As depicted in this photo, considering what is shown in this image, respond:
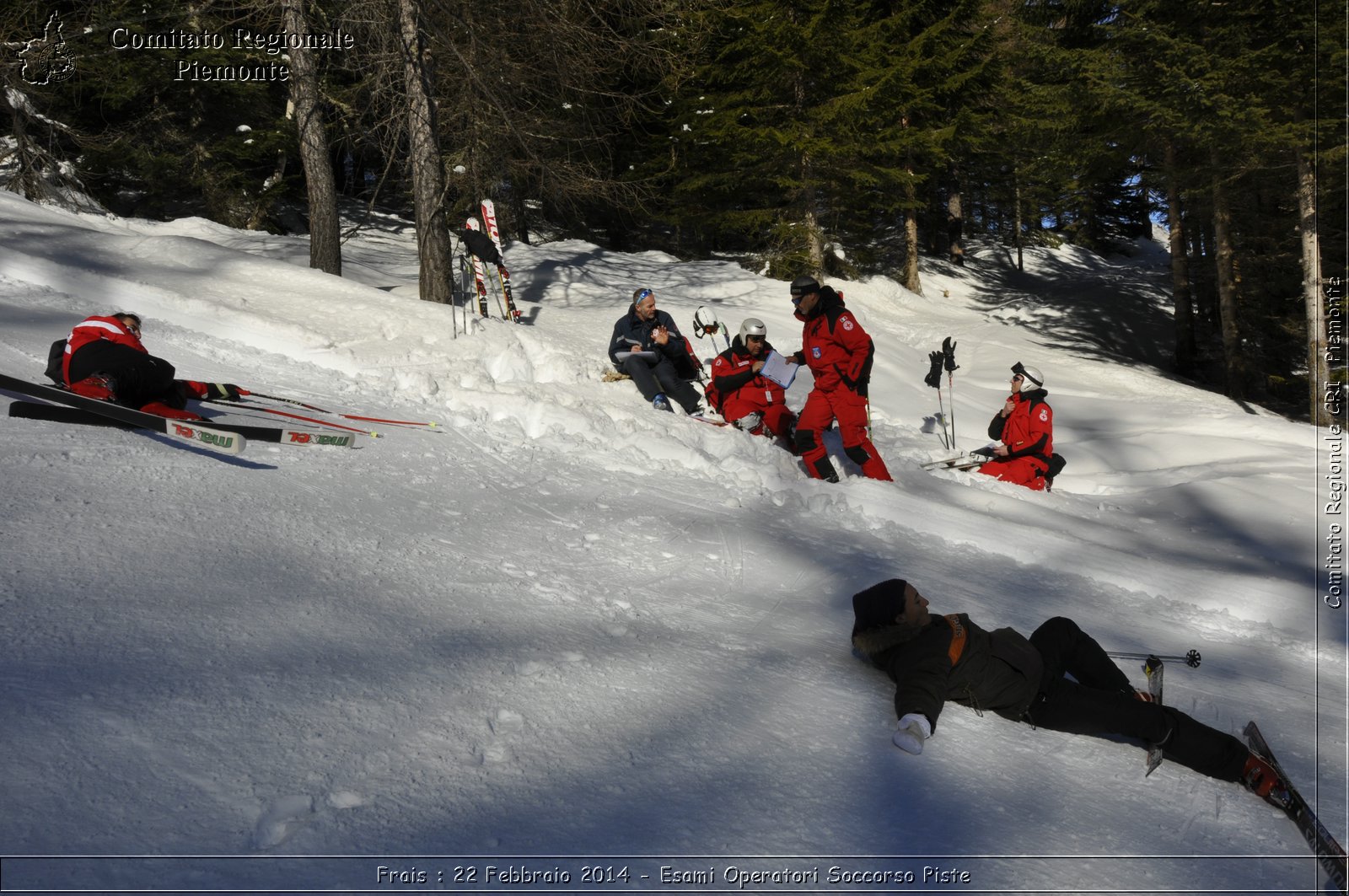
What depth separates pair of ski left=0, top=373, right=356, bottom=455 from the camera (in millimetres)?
4973

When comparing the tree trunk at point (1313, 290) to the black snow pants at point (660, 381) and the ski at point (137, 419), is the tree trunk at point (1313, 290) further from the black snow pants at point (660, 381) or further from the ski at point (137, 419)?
the ski at point (137, 419)

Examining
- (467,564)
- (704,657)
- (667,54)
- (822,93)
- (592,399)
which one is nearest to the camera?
(704,657)

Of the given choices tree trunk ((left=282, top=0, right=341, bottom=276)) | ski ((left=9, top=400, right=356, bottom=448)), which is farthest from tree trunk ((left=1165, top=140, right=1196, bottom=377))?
ski ((left=9, top=400, right=356, bottom=448))

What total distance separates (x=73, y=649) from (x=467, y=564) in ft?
5.87

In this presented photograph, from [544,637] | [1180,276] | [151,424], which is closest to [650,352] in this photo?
[151,424]

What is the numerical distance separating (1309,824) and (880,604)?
1.54 metres

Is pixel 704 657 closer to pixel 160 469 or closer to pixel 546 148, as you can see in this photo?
pixel 160 469

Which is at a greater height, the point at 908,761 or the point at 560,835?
the point at 560,835

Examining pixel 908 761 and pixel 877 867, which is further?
pixel 908 761

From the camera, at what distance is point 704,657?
3701 millimetres

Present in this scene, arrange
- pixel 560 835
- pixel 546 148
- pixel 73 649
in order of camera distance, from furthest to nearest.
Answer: pixel 546 148
pixel 73 649
pixel 560 835

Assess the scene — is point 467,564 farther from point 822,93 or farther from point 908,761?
point 822,93

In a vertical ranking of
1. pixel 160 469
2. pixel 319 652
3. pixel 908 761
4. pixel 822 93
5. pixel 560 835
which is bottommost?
pixel 908 761

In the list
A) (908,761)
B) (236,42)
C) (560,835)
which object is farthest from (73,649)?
(236,42)
